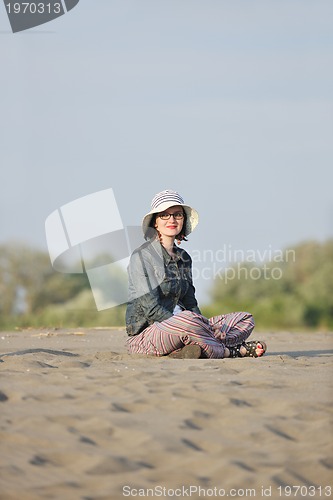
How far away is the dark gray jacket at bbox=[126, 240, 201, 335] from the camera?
23.3ft

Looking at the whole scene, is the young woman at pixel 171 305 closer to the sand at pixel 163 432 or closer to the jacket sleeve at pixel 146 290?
the jacket sleeve at pixel 146 290

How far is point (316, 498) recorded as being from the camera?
10.9 ft

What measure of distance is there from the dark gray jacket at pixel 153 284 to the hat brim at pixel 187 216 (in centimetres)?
19

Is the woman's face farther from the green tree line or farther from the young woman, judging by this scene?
the green tree line

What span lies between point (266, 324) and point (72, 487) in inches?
582

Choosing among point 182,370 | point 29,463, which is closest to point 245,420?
point 29,463

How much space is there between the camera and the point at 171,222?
734cm

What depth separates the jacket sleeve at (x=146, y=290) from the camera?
7078mm

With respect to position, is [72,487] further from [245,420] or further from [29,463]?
[245,420]

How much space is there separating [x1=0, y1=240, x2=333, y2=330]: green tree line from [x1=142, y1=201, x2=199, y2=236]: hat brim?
7.49 metres

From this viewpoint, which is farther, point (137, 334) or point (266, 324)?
point (266, 324)
